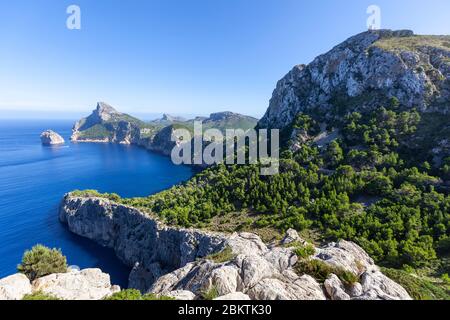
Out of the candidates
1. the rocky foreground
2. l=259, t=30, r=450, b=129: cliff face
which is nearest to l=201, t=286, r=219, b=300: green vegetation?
the rocky foreground

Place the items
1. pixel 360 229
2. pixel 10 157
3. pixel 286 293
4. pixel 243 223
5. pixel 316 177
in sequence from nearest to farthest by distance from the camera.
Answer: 1. pixel 286 293
2. pixel 360 229
3. pixel 243 223
4. pixel 316 177
5. pixel 10 157

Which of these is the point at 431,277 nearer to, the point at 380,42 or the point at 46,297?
the point at 46,297

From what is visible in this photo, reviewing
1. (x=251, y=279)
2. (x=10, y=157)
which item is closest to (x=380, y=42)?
(x=251, y=279)

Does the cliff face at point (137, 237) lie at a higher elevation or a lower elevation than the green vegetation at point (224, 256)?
lower

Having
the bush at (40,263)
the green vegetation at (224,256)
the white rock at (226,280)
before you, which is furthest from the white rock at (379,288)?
the bush at (40,263)

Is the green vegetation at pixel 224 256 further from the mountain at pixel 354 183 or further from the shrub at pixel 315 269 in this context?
the shrub at pixel 315 269

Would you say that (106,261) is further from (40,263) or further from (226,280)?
(226,280)
